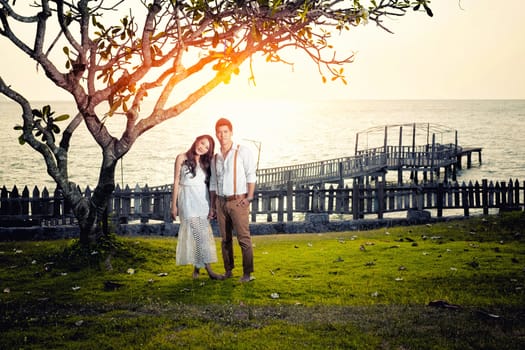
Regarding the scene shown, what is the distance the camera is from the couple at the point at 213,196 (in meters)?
8.85

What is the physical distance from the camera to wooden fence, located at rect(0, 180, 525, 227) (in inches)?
655

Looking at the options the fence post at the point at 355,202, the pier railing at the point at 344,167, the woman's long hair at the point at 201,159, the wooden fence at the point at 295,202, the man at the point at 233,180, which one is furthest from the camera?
the pier railing at the point at 344,167

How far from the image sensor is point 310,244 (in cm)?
1366

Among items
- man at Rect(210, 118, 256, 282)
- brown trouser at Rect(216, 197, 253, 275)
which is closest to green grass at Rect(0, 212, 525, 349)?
brown trouser at Rect(216, 197, 253, 275)

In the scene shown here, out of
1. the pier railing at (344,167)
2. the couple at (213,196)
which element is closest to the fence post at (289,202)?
the couple at (213,196)

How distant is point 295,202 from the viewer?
20172 mm

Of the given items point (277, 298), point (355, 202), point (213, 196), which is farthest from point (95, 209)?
point (355, 202)

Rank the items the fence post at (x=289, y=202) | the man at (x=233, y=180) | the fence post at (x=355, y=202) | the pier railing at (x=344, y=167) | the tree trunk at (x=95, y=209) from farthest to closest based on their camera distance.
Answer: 1. the pier railing at (x=344, y=167)
2. the fence post at (x=355, y=202)
3. the fence post at (x=289, y=202)
4. the tree trunk at (x=95, y=209)
5. the man at (x=233, y=180)

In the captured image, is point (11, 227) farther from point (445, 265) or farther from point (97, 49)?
point (445, 265)

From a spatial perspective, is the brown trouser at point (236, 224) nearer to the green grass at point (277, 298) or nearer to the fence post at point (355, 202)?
the green grass at point (277, 298)

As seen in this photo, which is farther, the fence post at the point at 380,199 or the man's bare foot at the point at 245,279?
the fence post at the point at 380,199

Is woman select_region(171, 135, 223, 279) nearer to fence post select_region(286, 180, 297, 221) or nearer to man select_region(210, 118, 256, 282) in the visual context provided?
man select_region(210, 118, 256, 282)

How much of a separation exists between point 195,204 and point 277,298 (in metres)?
2.03

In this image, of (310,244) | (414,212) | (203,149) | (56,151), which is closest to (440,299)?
(203,149)
